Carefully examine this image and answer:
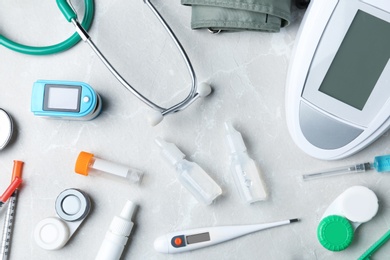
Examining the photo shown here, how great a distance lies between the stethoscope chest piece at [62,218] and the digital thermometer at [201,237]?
167 mm

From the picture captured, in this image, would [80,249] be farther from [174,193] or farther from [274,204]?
[274,204]

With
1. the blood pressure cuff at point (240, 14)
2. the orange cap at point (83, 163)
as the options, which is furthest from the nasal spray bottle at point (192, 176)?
Answer: the blood pressure cuff at point (240, 14)

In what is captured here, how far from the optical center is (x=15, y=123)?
116cm

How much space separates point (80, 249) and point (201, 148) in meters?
0.31

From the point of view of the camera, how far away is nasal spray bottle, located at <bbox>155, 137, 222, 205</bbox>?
1103 mm

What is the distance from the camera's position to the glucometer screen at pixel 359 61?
0.97 meters

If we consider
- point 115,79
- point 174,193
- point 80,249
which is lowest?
point 80,249

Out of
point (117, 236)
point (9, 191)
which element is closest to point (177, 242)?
point (117, 236)

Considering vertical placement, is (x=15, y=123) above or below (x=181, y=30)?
below

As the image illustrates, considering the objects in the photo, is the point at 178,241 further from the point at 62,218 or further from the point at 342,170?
the point at 342,170

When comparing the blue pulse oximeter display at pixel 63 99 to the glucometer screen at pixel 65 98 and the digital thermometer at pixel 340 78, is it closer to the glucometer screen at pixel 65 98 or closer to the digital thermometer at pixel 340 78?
the glucometer screen at pixel 65 98

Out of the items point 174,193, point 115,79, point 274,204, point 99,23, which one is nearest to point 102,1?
point 99,23

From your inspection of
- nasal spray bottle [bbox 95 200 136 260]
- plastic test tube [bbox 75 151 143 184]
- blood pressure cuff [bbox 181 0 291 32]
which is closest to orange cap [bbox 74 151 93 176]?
plastic test tube [bbox 75 151 143 184]

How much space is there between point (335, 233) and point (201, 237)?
0.26m
